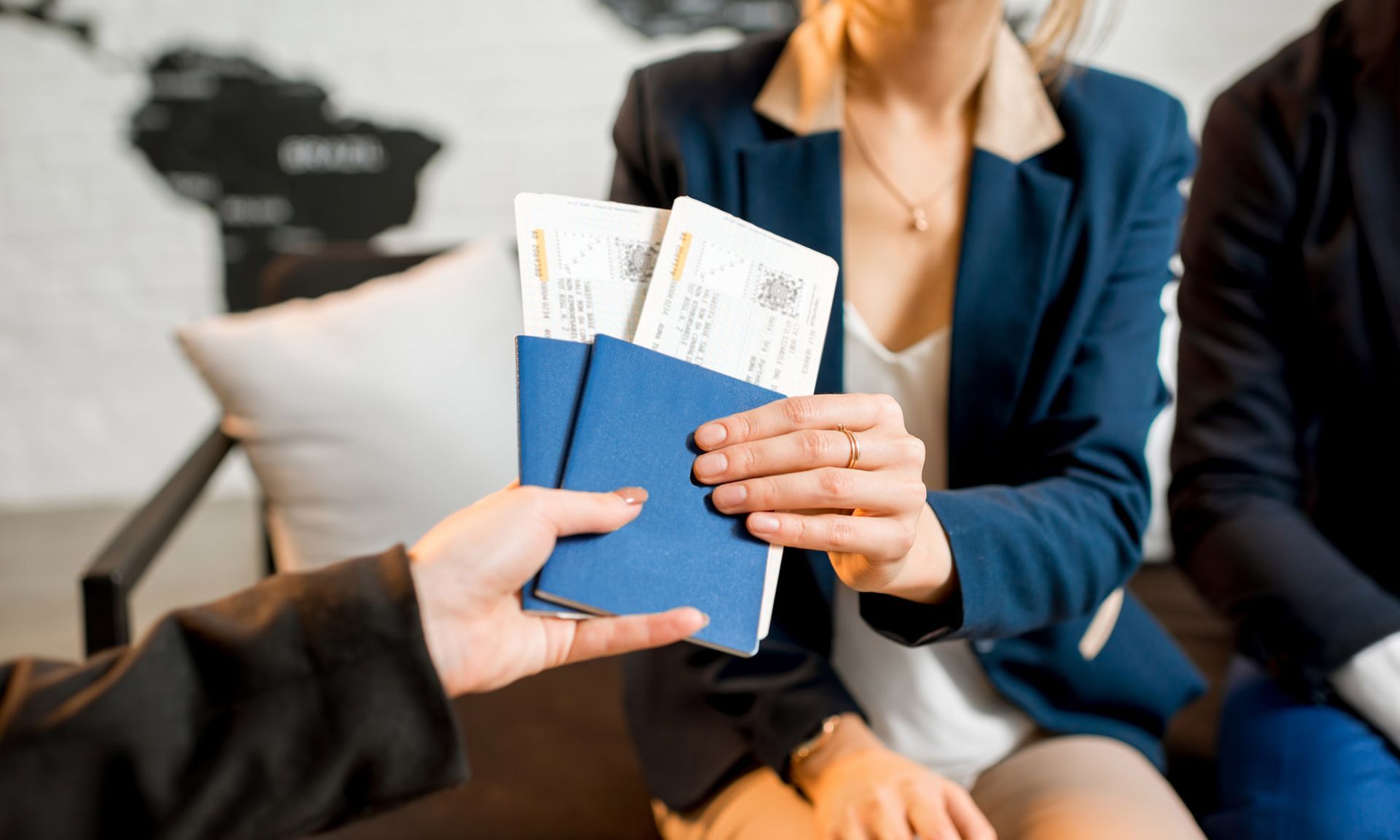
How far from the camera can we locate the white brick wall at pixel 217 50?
2.23 meters

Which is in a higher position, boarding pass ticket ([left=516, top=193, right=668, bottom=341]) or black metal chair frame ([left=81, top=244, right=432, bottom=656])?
boarding pass ticket ([left=516, top=193, right=668, bottom=341])

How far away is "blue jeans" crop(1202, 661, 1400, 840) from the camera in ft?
2.71

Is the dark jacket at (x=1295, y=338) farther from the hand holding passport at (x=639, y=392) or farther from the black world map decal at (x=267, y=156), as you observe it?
the black world map decal at (x=267, y=156)

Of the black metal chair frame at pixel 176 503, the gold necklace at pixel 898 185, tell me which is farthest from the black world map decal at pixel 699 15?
the gold necklace at pixel 898 185

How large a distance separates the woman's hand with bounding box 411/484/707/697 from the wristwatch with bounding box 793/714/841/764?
0.32 metres

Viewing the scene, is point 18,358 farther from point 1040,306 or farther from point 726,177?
point 1040,306

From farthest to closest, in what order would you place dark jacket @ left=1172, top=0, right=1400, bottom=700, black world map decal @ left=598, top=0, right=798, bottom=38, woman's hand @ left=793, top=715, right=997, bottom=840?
black world map decal @ left=598, top=0, right=798, bottom=38
dark jacket @ left=1172, top=0, right=1400, bottom=700
woman's hand @ left=793, top=715, right=997, bottom=840

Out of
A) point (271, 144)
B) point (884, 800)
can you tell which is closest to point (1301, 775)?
point (884, 800)

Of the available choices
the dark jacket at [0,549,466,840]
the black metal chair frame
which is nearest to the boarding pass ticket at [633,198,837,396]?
the dark jacket at [0,549,466,840]

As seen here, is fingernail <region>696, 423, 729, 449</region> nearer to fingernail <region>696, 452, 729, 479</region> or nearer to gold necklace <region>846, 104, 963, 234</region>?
fingernail <region>696, 452, 729, 479</region>

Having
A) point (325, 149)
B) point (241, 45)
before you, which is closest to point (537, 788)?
point (325, 149)

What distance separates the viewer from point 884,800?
754mm

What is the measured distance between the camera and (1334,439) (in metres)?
1.06

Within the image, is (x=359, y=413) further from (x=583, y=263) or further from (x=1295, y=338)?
(x=1295, y=338)
